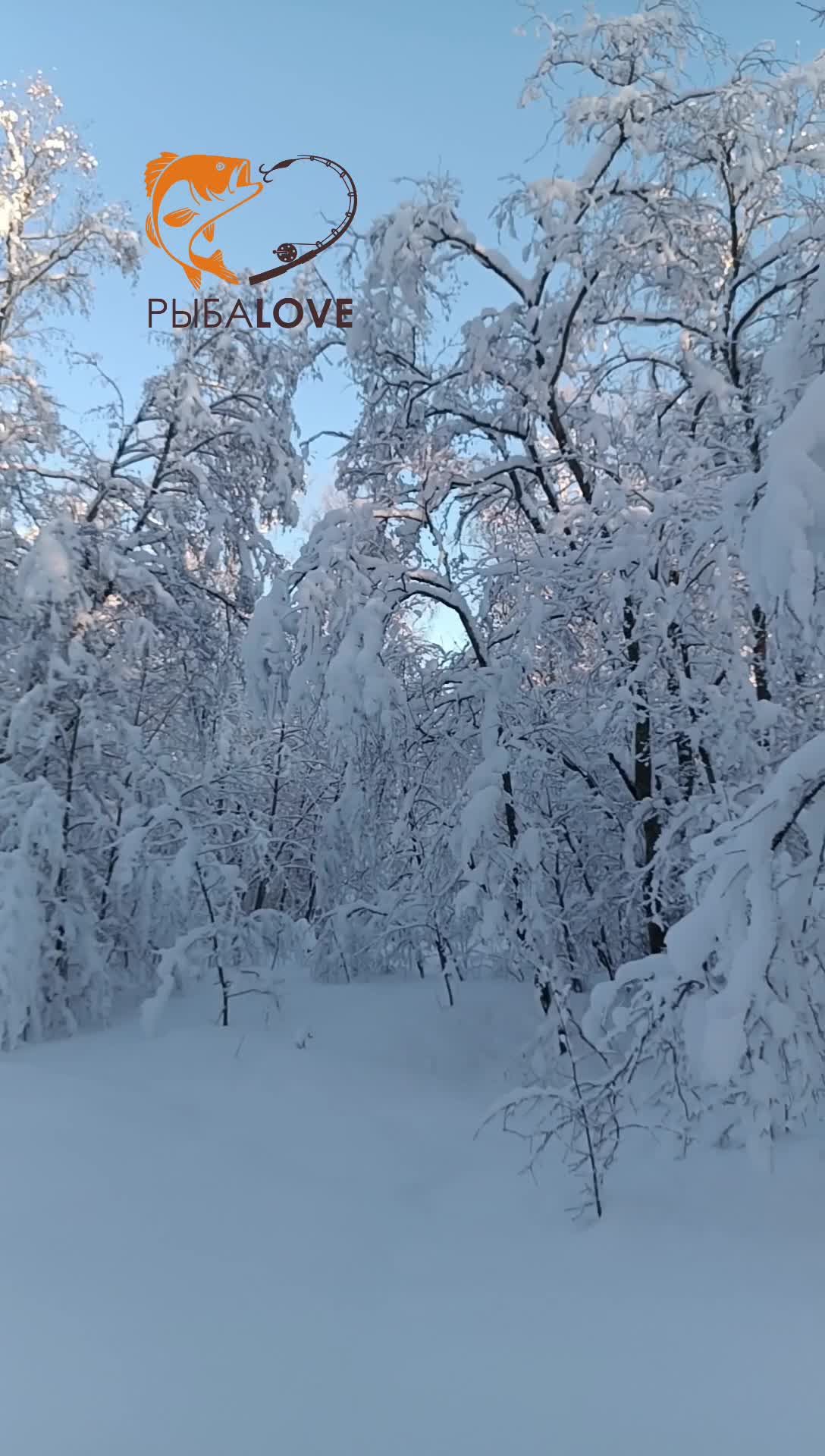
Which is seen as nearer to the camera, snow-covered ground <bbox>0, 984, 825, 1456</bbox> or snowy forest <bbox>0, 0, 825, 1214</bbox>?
snow-covered ground <bbox>0, 984, 825, 1456</bbox>

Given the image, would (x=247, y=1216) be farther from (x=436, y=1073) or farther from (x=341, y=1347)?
(x=436, y=1073)

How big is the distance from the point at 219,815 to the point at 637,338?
4.98m

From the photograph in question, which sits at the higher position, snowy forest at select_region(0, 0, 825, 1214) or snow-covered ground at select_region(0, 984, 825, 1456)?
snowy forest at select_region(0, 0, 825, 1214)

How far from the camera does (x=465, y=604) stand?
5.98 metres

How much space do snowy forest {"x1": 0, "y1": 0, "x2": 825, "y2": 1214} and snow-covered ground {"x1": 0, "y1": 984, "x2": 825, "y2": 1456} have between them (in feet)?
1.44

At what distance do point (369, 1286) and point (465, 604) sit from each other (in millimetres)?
3841

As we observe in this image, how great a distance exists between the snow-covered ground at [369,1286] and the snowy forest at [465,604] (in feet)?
1.44

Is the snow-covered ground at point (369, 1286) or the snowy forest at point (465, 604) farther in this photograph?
the snowy forest at point (465, 604)

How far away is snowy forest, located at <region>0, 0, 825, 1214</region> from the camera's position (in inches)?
207

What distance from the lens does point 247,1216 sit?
4117 mm

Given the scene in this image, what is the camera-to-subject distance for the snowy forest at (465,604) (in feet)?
17.3

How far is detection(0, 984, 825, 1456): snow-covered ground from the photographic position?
2.81 meters

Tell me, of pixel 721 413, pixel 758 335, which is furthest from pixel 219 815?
pixel 758 335

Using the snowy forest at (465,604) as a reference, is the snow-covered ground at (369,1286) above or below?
below
